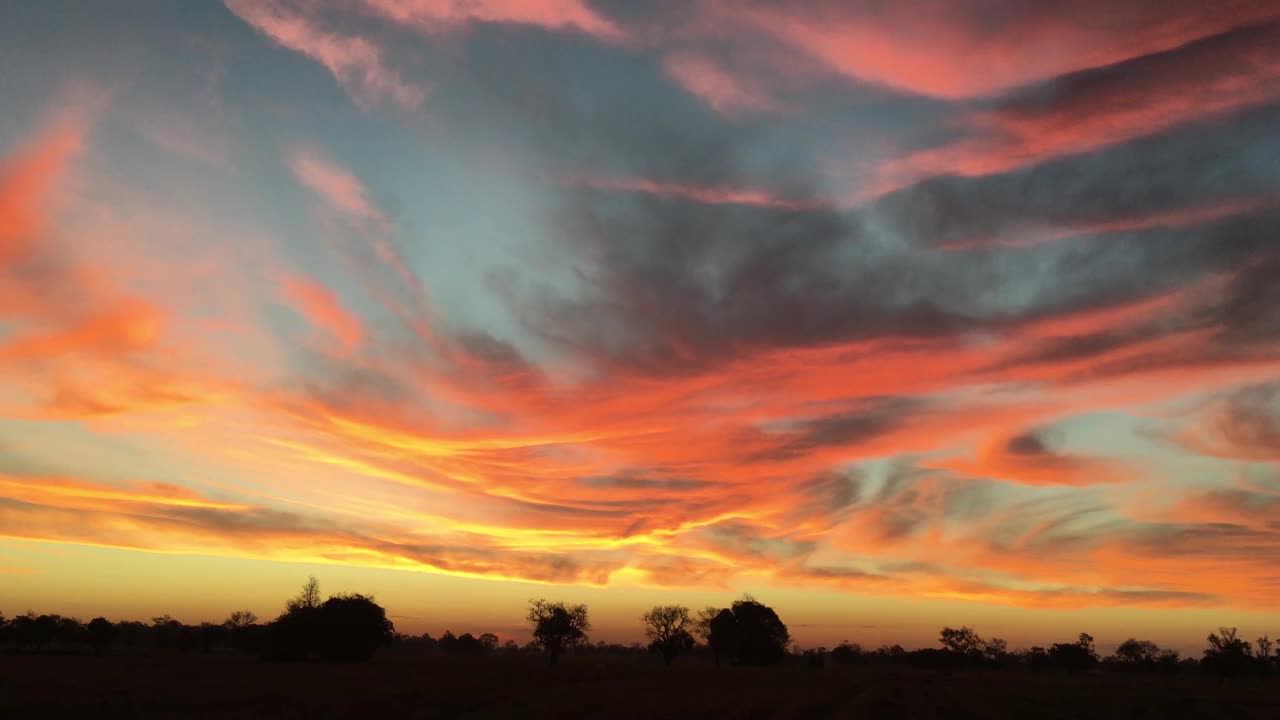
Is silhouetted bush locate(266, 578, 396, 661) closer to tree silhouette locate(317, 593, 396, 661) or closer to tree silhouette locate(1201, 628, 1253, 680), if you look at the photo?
tree silhouette locate(317, 593, 396, 661)

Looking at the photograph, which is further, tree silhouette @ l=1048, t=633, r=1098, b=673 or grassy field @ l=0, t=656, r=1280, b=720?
tree silhouette @ l=1048, t=633, r=1098, b=673

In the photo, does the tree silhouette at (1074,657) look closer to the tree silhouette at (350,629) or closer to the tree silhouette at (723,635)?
the tree silhouette at (723,635)

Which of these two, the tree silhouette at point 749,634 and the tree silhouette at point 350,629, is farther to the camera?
the tree silhouette at point 749,634

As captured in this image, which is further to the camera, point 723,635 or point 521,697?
point 723,635

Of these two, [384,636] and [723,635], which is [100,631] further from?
[723,635]

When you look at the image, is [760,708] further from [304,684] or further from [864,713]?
[304,684]

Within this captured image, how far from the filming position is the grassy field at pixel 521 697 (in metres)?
59.1

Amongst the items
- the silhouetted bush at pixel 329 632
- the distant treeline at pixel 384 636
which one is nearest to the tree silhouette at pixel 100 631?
the distant treeline at pixel 384 636

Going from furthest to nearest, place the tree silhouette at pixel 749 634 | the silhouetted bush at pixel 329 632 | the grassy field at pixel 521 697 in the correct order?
the tree silhouette at pixel 749 634, the silhouetted bush at pixel 329 632, the grassy field at pixel 521 697

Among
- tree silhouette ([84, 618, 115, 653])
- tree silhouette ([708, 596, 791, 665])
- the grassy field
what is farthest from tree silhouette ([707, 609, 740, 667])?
tree silhouette ([84, 618, 115, 653])

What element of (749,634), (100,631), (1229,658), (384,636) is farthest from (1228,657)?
(100,631)

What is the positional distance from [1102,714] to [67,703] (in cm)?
8761

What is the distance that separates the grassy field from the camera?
2325 inches

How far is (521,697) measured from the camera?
7369 centimetres
